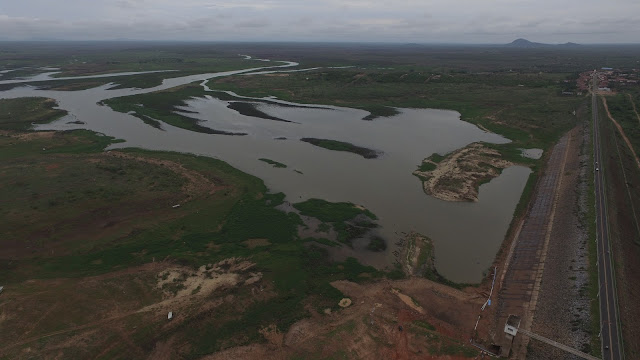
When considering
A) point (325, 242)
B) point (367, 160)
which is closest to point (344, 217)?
point (325, 242)

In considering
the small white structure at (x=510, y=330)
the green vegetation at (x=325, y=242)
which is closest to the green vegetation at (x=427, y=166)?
the green vegetation at (x=325, y=242)

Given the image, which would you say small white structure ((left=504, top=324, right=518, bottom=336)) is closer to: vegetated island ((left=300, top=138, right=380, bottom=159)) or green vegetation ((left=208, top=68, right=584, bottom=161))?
vegetated island ((left=300, top=138, right=380, bottom=159))

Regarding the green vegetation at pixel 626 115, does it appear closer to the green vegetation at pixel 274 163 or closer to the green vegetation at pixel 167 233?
the green vegetation at pixel 274 163

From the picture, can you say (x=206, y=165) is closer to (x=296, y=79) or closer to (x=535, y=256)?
(x=535, y=256)

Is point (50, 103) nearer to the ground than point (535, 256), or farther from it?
farther from it

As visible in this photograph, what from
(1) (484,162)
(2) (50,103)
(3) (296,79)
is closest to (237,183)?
(1) (484,162)

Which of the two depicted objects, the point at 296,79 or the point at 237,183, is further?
the point at 296,79
